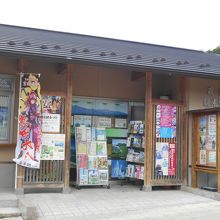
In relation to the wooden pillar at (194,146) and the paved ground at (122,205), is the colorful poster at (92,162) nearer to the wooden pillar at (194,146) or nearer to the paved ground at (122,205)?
the paved ground at (122,205)

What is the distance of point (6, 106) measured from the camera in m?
9.25

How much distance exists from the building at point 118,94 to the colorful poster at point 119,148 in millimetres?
1041

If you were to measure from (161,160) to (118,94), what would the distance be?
7.73 ft

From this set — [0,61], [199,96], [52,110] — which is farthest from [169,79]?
[0,61]

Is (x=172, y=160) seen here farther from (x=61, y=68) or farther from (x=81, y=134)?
(x=61, y=68)

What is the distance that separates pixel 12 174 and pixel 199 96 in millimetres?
5374

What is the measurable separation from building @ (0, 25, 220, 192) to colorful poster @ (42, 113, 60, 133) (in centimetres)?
15

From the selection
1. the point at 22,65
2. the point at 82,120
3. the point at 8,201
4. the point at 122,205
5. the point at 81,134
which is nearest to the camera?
the point at 8,201

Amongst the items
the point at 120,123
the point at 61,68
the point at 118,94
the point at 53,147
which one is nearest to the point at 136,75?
the point at 118,94

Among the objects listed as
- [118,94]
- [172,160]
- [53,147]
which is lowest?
[172,160]

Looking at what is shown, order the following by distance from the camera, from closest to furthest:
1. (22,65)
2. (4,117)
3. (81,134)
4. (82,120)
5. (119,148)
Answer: (22,65)
(4,117)
(81,134)
(82,120)
(119,148)

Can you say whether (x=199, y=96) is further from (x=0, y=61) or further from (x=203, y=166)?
(x=0, y=61)

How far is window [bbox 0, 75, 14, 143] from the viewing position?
9180 millimetres

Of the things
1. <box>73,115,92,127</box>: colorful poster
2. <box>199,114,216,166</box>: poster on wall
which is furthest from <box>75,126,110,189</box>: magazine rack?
<box>199,114,216,166</box>: poster on wall
